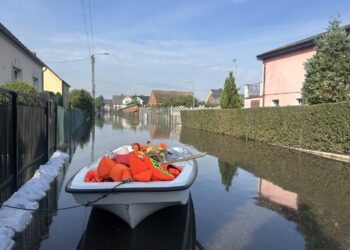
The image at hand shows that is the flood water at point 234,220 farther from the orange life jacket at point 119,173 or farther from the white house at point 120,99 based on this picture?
the white house at point 120,99

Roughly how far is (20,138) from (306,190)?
6.24 m

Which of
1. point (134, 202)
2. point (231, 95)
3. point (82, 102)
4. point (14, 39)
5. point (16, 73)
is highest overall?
point (14, 39)

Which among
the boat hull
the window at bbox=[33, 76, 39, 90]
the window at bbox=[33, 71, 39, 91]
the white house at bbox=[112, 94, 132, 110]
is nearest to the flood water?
the boat hull

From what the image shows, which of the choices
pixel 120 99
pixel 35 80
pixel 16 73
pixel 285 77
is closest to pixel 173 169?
pixel 16 73

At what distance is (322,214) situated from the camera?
6617 mm

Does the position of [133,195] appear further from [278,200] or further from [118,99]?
[118,99]

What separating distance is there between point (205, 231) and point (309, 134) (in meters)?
11.6

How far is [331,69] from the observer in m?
17.5

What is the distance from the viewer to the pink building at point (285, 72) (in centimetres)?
2555

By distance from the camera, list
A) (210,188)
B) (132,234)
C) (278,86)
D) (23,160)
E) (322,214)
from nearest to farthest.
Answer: (132,234) < (322,214) < (23,160) < (210,188) < (278,86)

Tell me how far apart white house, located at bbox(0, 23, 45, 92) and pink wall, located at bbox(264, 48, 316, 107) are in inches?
683

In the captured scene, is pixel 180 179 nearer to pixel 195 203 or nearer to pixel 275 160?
pixel 195 203

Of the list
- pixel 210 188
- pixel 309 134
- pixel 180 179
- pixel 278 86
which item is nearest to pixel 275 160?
pixel 309 134

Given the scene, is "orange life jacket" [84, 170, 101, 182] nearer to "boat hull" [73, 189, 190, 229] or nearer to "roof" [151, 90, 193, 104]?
"boat hull" [73, 189, 190, 229]
